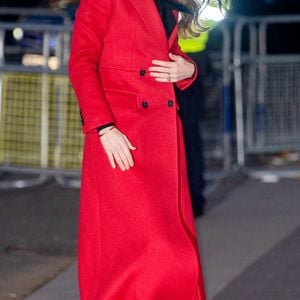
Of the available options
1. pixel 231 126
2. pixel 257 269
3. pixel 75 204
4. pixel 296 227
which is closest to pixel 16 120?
pixel 75 204

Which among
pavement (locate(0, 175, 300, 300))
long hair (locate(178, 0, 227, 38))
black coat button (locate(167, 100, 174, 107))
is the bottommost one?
pavement (locate(0, 175, 300, 300))

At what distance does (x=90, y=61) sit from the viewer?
4.22 m

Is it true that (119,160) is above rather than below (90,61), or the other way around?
below

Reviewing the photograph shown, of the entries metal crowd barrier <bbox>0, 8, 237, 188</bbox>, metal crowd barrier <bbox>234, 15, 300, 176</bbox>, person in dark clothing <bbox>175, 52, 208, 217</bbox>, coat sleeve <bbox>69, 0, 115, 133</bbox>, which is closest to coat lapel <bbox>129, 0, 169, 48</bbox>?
coat sleeve <bbox>69, 0, 115, 133</bbox>

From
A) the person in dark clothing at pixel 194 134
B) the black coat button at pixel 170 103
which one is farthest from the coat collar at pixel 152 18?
the person in dark clothing at pixel 194 134

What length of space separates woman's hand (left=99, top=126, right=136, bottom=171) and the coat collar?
39 centimetres

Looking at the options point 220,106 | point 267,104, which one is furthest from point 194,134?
point 267,104

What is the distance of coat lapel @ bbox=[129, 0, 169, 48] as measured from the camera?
4.27m

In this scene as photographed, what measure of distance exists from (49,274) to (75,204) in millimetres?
1897

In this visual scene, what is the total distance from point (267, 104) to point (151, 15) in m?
5.52

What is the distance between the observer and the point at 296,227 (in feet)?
25.1

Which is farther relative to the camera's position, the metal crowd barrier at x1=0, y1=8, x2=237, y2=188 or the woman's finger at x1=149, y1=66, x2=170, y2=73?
the metal crowd barrier at x1=0, y1=8, x2=237, y2=188

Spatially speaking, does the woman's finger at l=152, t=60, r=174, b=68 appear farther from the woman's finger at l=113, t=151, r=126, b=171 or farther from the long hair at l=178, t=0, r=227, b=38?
the woman's finger at l=113, t=151, r=126, b=171

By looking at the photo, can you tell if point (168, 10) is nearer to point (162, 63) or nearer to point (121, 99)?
point (162, 63)
